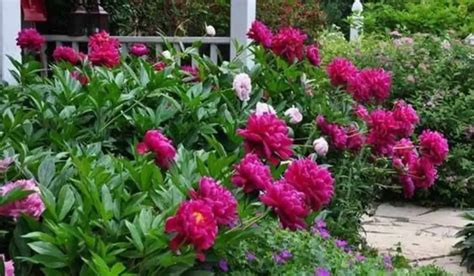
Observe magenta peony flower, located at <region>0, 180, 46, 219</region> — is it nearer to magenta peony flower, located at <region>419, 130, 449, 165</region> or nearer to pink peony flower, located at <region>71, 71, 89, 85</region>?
pink peony flower, located at <region>71, 71, 89, 85</region>

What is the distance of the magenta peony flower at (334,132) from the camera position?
399 centimetres

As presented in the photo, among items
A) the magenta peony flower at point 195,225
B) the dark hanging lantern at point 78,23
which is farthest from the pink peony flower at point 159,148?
the dark hanging lantern at point 78,23

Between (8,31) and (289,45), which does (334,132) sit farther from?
(8,31)

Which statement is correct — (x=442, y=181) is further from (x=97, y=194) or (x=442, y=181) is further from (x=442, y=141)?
(x=97, y=194)

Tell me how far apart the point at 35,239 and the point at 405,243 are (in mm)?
3549

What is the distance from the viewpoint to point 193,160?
278cm

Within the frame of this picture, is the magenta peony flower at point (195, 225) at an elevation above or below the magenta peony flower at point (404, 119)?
above

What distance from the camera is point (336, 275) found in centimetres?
264

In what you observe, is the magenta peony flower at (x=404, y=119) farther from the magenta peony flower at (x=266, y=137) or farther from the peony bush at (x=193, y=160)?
the magenta peony flower at (x=266, y=137)

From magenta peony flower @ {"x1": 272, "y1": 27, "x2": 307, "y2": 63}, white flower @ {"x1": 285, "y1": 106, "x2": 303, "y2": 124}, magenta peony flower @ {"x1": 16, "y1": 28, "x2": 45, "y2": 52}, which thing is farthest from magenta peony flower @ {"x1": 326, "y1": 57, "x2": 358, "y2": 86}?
magenta peony flower @ {"x1": 16, "y1": 28, "x2": 45, "y2": 52}

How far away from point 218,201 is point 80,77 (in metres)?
1.99

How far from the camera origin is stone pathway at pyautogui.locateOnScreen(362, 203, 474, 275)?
4971mm

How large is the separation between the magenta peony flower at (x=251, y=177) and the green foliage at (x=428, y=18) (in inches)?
392

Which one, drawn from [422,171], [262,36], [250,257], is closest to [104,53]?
[262,36]
